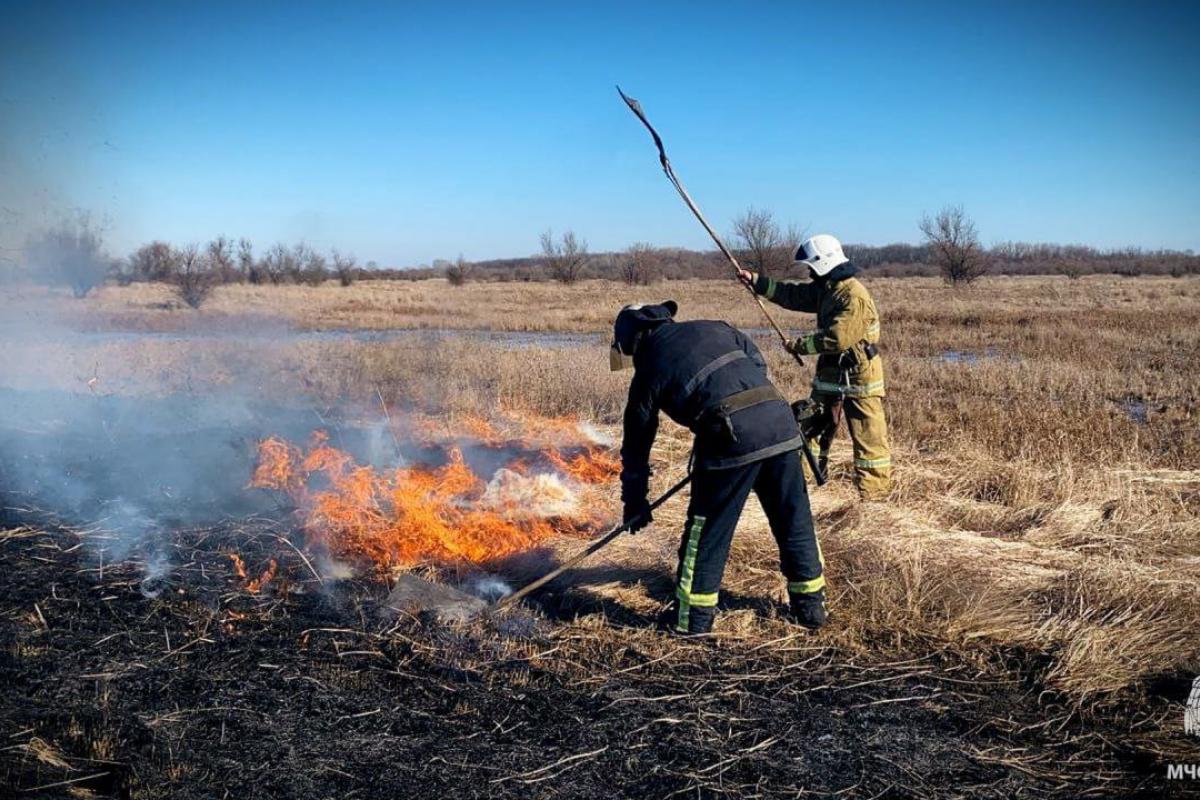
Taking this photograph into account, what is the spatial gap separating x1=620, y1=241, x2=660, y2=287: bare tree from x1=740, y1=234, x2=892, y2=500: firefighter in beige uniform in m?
43.6

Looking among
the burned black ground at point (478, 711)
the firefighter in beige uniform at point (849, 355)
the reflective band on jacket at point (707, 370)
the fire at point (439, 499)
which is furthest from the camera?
the firefighter in beige uniform at point (849, 355)

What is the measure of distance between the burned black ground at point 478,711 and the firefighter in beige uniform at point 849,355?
2.71 m

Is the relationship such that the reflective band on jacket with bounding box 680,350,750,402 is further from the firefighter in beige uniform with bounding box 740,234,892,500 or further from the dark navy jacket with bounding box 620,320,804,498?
the firefighter in beige uniform with bounding box 740,234,892,500

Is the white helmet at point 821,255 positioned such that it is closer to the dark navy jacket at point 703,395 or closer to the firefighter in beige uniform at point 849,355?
the firefighter in beige uniform at point 849,355

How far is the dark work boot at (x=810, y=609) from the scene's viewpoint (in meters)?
4.45

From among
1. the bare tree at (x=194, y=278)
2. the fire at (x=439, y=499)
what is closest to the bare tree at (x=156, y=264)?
the bare tree at (x=194, y=278)

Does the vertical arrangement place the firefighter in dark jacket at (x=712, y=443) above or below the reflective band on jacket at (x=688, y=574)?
above

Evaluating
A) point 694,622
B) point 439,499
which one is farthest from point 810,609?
point 439,499

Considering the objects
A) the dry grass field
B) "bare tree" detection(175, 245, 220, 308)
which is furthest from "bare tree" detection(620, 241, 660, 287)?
the dry grass field

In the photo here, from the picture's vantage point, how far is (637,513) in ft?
14.1

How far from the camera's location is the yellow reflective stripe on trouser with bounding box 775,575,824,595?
174 inches

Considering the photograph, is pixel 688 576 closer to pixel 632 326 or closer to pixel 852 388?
pixel 632 326

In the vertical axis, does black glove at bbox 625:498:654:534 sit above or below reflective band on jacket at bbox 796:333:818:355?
below

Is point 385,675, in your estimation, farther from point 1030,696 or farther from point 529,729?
point 1030,696
